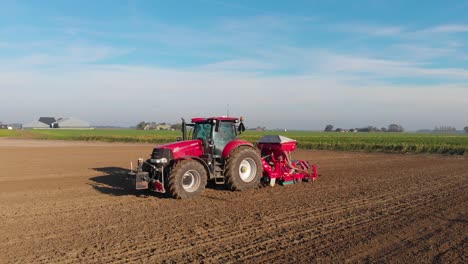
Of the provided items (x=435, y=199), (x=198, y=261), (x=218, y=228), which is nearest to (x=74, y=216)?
(x=218, y=228)

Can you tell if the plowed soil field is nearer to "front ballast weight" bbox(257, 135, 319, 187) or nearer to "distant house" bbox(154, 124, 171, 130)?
"front ballast weight" bbox(257, 135, 319, 187)

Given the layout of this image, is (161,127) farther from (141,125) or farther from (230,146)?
(230,146)

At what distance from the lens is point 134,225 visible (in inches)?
290

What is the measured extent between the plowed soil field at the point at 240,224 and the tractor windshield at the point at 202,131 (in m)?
1.47

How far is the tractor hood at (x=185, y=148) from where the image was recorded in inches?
401

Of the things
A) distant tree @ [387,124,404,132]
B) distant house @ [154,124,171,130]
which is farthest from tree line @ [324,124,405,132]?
distant house @ [154,124,171,130]

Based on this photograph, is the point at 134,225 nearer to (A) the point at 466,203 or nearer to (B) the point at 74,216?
(B) the point at 74,216

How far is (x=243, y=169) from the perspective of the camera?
36.4 feet

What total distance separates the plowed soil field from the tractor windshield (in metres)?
1.47

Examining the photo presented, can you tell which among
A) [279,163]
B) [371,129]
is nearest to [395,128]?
[371,129]

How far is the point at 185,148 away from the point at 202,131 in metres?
0.76

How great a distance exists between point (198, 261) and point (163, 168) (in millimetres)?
4618

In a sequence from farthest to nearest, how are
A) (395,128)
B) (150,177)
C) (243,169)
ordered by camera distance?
(395,128)
(243,169)
(150,177)

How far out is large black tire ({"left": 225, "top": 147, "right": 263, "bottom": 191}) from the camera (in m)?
10.5
